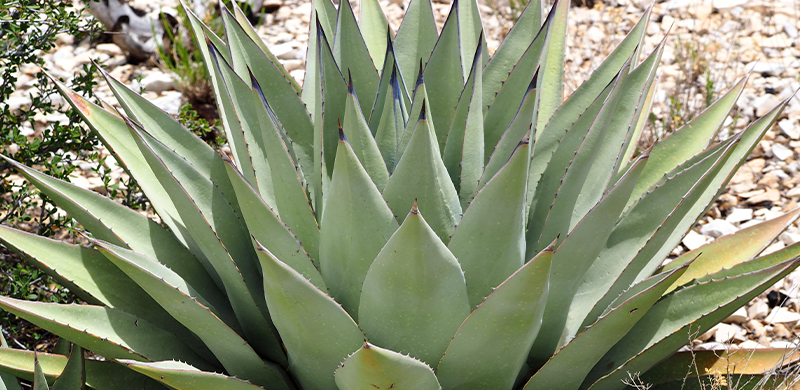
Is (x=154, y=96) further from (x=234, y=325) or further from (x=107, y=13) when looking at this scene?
(x=234, y=325)

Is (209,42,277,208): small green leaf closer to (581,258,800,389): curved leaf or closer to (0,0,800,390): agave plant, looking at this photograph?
(0,0,800,390): agave plant

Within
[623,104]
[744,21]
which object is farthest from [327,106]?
[744,21]

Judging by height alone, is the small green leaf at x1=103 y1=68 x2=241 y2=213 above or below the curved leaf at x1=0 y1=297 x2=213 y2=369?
Answer: above

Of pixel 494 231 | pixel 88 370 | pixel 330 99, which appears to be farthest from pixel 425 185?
pixel 88 370

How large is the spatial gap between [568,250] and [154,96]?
11.3 feet

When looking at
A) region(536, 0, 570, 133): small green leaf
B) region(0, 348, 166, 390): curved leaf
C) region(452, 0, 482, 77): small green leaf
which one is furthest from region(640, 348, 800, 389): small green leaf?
region(0, 348, 166, 390): curved leaf

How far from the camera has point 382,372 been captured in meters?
1.14

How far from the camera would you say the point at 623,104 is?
5.51 ft

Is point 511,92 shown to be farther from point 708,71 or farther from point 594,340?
point 708,71

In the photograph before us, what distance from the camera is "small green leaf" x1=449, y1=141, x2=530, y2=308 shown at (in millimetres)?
1154

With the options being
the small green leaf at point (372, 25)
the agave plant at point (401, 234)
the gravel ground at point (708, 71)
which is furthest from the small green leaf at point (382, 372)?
the gravel ground at point (708, 71)

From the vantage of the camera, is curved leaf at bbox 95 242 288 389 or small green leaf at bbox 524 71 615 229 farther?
small green leaf at bbox 524 71 615 229

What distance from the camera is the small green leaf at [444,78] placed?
1574 mm

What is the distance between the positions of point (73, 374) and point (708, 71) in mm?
3098
